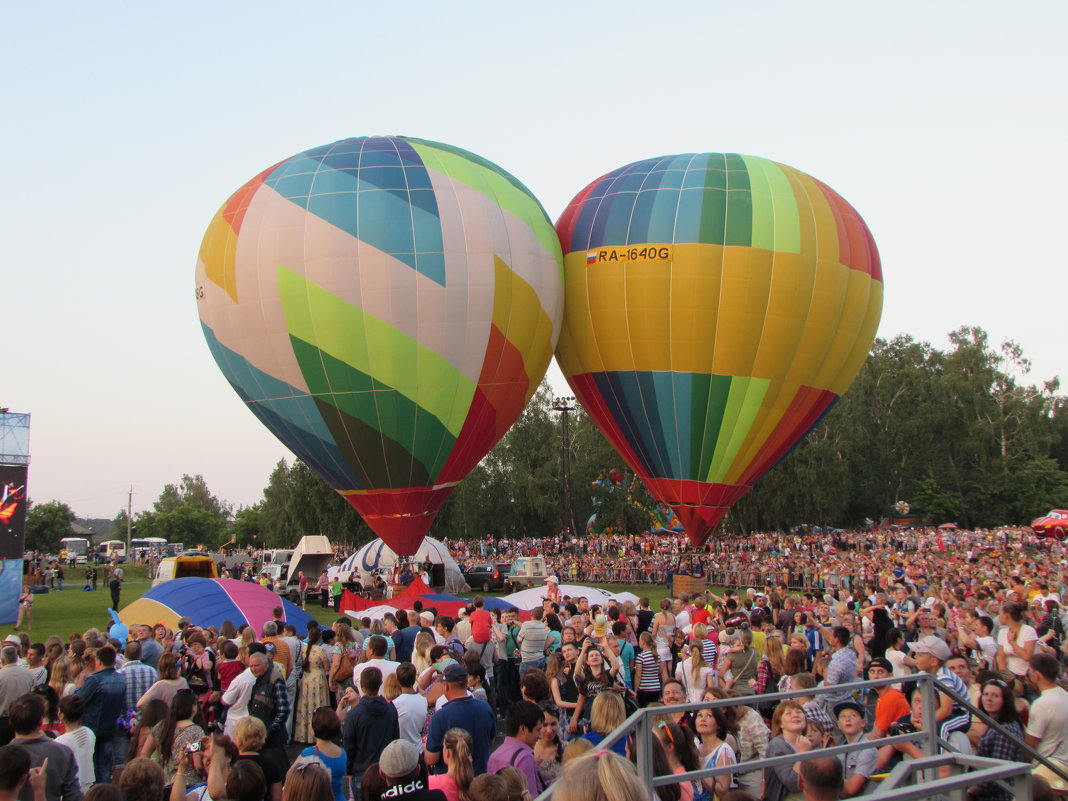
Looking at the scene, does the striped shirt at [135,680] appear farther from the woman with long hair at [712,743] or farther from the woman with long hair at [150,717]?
the woman with long hair at [712,743]

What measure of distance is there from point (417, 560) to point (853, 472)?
28.6 meters

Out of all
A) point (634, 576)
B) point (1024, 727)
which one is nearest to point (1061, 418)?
point (634, 576)

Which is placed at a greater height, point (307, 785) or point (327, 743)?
point (307, 785)

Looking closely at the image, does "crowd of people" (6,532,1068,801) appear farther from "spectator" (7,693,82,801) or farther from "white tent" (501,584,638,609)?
"white tent" (501,584,638,609)

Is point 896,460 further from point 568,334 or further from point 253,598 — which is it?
point 253,598

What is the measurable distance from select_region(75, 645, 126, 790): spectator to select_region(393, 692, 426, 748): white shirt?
177 cm

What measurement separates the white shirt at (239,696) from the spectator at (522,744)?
2.21 metres

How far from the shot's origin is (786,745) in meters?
4.94

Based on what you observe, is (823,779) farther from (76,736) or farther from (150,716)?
(76,736)

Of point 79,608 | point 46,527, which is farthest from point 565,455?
point 46,527

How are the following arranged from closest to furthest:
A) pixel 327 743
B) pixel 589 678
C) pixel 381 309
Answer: pixel 327 743, pixel 589 678, pixel 381 309

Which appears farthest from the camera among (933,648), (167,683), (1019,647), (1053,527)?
(1053,527)

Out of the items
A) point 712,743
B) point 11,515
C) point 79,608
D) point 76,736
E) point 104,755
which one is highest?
point 11,515

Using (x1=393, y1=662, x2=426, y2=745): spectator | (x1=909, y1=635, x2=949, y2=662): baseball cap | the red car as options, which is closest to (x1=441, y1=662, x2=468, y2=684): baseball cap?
(x1=393, y1=662, x2=426, y2=745): spectator
